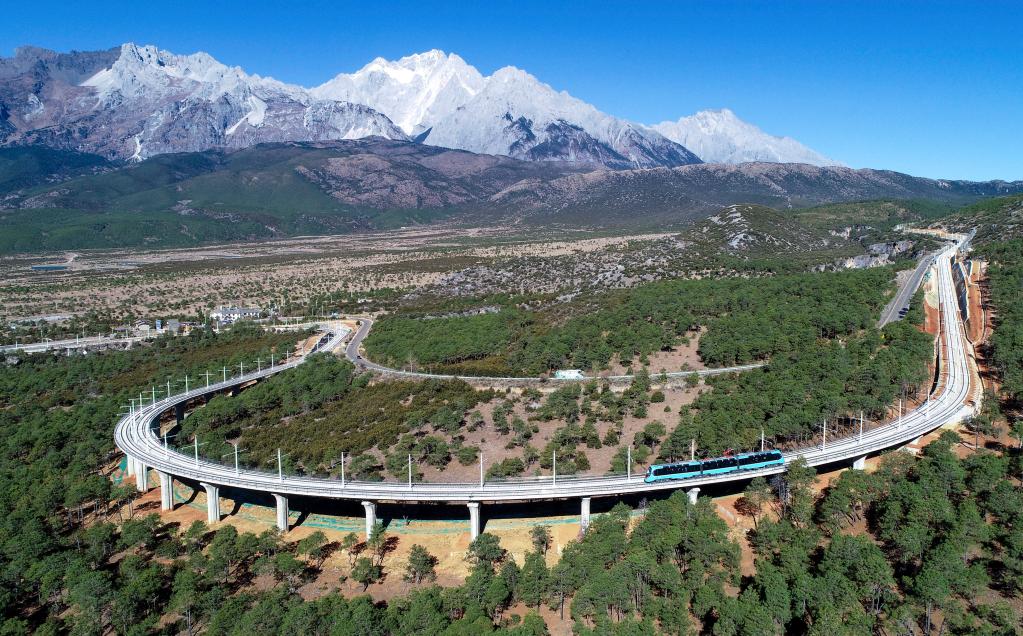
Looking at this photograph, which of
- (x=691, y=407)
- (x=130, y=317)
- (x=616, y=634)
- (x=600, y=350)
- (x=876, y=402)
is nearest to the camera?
(x=616, y=634)

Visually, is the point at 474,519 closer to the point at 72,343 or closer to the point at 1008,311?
the point at 1008,311

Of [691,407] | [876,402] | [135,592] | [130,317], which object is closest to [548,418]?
[691,407]

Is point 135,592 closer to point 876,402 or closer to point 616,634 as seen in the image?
point 616,634

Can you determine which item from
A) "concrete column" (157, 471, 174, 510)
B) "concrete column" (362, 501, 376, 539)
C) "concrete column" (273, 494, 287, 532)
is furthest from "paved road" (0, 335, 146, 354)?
"concrete column" (362, 501, 376, 539)

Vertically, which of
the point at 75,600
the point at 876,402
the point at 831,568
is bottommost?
the point at 75,600

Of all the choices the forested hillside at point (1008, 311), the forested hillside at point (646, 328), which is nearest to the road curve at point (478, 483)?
the forested hillside at point (1008, 311)

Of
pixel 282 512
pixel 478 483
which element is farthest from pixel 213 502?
pixel 478 483

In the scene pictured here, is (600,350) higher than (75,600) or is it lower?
higher

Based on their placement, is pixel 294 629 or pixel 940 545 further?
pixel 940 545
